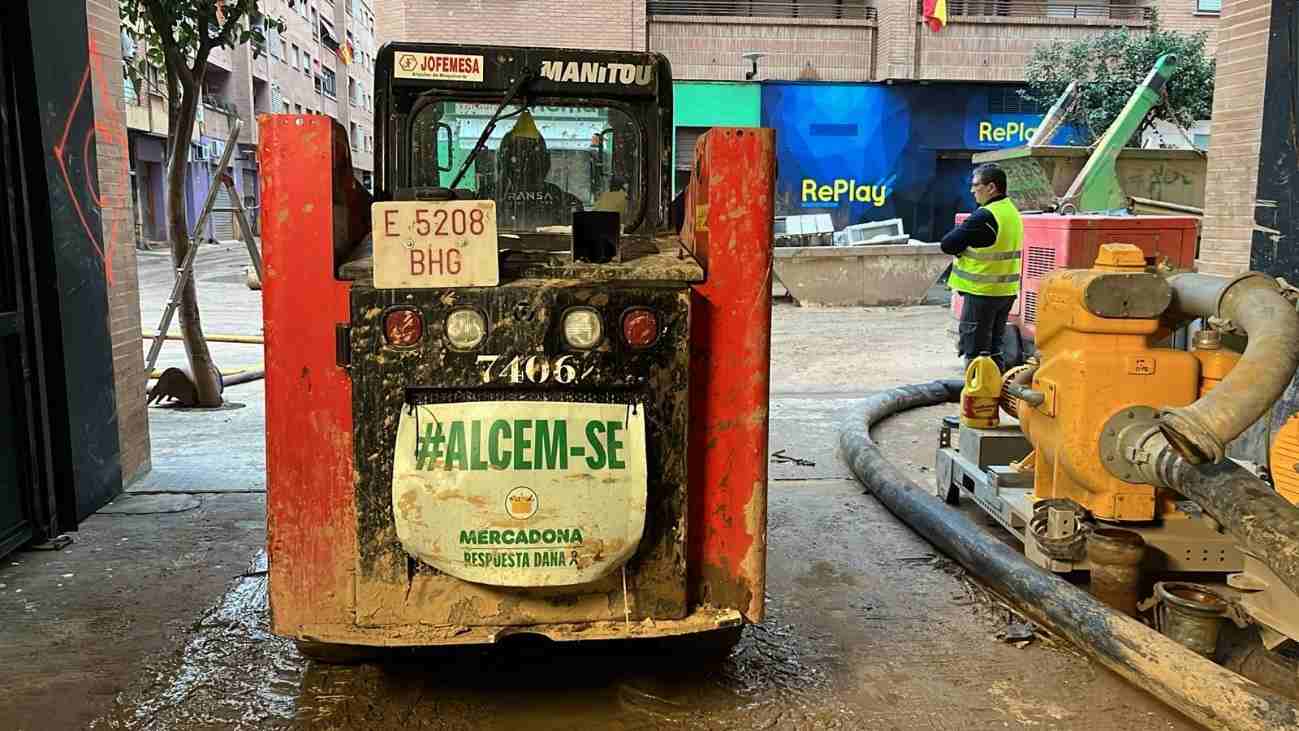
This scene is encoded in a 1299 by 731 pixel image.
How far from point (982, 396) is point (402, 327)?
10.7ft

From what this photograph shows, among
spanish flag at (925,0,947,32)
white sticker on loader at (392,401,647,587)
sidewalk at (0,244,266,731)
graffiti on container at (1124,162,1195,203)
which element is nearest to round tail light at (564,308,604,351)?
white sticker on loader at (392,401,647,587)

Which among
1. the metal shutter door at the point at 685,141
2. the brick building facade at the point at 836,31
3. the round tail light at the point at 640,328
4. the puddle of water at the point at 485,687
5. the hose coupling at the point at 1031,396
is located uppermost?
the brick building facade at the point at 836,31

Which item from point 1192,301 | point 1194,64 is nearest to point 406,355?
point 1192,301

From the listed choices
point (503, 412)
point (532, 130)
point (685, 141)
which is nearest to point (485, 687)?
point (503, 412)

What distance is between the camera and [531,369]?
2619mm

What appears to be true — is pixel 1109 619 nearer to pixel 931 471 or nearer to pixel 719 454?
A: pixel 719 454

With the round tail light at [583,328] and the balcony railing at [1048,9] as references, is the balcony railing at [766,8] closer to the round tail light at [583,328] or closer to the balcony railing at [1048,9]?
the balcony railing at [1048,9]

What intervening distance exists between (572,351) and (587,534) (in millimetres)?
479

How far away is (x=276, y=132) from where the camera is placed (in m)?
2.57

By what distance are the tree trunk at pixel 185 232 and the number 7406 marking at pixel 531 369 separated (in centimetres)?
548

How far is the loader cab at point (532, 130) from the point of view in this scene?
12.8 feet

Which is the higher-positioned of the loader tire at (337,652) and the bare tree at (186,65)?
the bare tree at (186,65)

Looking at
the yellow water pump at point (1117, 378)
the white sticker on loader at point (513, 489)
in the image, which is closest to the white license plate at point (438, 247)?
the white sticker on loader at point (513, 489)

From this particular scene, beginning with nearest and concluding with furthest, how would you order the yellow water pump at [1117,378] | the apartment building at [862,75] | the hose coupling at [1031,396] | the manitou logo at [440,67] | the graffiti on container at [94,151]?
the yellow water pump at [1117,378]
the manitou logo at [440,67]
the hose coupling at [1031,396]
the graffiti on container at [94,151]
the apartment building at [862,75]
